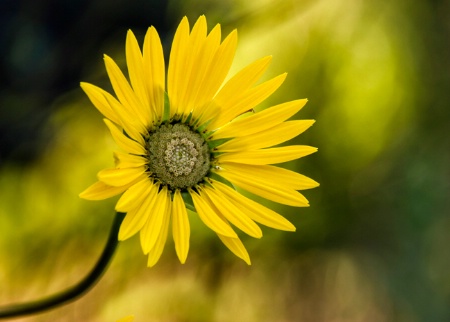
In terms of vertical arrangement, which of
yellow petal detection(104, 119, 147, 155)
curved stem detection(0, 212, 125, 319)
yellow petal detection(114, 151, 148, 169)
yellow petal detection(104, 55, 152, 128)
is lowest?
curved stem detection(0, 212, 125, 319)

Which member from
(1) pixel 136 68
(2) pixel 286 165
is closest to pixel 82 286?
(1) pixel 136 68

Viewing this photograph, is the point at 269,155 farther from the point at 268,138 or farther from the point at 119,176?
the point at 119,176

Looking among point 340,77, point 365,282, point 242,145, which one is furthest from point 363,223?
point 242,145

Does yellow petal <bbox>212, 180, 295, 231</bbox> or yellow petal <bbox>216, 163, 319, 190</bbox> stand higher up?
yellow petal <bbox>216, 163, 319, 190</bbox>

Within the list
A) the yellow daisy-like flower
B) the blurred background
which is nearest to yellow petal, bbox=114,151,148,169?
the yellow daisy-like flower

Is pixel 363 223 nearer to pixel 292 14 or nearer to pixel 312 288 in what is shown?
pixel 312 288

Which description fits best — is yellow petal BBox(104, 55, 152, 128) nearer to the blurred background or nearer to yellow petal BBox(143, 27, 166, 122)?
yellow petal BBox(143, 27, 166, 122)

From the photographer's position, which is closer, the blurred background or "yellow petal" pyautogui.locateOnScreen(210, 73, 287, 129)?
"yellow petal" pyautogui.locateOnScreen(210, 73, 287, 129)

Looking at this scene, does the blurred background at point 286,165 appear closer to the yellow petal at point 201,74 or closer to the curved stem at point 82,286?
the curved stem at point 82,286
